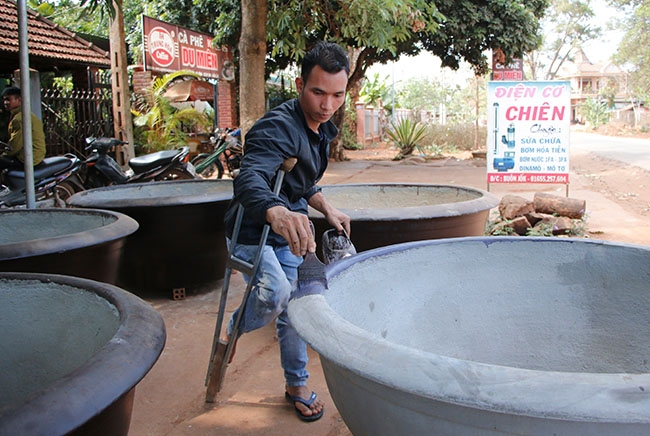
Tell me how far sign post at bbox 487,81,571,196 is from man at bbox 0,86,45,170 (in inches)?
222

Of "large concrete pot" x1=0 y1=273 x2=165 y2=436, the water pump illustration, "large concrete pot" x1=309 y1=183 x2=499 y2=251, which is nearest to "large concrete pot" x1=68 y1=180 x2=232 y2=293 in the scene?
"large concrete pot" x1=309 y1=183 x2=499 y2=251

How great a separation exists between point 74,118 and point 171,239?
7.24 m

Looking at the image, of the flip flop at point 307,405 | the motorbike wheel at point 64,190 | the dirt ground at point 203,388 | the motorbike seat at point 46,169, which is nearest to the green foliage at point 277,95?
the motorbike wheel at point 64,190

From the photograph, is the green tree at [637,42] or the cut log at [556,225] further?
the green tree at [637,42]

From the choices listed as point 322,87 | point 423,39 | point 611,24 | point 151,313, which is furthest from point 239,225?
point 611,24

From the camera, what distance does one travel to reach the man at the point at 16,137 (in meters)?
6.63

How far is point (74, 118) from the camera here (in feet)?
33.3

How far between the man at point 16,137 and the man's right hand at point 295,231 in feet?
19.6

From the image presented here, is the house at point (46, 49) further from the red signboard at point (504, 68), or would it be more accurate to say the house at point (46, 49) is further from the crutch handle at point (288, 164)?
the red signboard at point (504, 68)

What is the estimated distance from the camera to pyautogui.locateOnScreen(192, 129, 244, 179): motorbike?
10.6m

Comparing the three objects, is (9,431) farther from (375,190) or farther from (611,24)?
(611,24)

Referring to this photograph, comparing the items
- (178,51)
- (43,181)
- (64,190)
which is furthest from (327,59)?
(178,51)

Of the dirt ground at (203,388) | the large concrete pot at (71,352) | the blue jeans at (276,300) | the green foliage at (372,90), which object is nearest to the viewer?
the large concrete pot at (71,352)

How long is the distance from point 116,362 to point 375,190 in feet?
10.6
